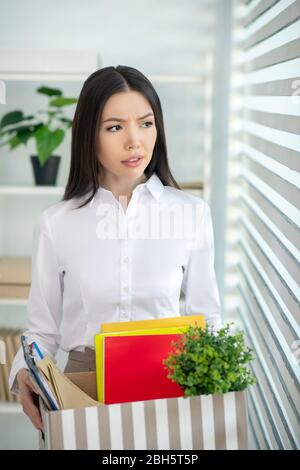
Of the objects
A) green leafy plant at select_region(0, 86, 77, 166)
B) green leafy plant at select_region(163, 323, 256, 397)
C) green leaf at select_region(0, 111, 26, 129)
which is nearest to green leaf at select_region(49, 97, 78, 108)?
green leafy plant at select_region(0, 86, 77, 166)

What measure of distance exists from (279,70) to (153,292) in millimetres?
664

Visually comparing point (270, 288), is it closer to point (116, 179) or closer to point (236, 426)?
point (116, 179)

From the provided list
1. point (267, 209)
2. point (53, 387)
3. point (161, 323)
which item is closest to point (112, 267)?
point (161, 323)

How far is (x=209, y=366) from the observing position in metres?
0.94

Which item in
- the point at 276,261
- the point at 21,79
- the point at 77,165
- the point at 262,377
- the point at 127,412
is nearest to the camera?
the point at 127,412

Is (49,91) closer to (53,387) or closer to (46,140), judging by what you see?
(46,140)

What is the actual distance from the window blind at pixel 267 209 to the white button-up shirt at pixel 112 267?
22 cm

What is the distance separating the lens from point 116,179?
1.32 metres

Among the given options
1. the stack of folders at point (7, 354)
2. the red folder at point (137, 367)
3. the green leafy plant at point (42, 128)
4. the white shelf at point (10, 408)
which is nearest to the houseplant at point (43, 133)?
the green leafy plant at point (42, 128)

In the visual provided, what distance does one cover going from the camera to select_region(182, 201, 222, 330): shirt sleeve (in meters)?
1.33

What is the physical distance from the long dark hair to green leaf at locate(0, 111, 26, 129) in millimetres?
1198

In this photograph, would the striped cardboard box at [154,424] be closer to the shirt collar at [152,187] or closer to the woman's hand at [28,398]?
the woman's hand at [28,398]

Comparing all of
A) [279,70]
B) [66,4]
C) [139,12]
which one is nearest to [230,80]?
[139,12]

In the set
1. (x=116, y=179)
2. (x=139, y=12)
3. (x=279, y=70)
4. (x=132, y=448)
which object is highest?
(x=139, y=12)
